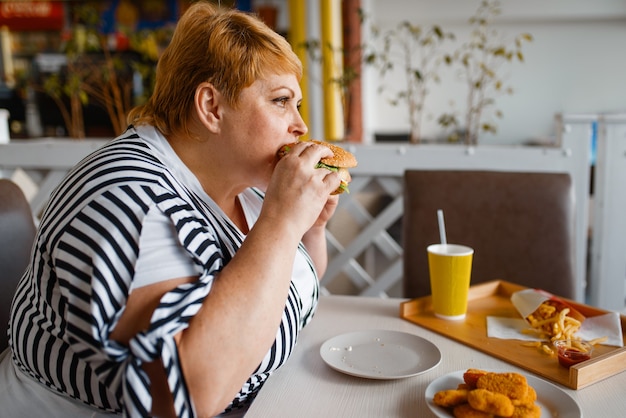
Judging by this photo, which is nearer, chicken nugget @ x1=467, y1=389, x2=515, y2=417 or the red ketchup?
chicken nugget @ x1=467, y1=389, x2=515, y2=417

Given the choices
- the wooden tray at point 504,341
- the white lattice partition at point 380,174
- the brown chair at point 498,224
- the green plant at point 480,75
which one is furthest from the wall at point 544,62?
the wooden tray at point 504,341

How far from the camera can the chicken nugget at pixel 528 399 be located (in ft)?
2.38

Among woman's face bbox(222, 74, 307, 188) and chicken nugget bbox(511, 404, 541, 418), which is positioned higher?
woman's face bbox(222, 74, 307, 188)

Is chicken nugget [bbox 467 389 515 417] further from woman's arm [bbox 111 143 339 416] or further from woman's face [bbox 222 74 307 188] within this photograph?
woman's face [bbox 222 74 307 188]

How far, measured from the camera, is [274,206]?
0.90 m

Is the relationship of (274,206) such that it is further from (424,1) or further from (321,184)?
(424,1)

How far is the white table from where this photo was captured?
0.78 m

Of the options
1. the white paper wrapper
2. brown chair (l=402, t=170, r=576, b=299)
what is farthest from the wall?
the white paper wrapper

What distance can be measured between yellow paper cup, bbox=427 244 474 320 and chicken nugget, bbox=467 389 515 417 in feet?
1.32

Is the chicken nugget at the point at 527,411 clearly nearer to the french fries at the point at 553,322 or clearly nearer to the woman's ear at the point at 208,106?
the french fries at the point at 553,322

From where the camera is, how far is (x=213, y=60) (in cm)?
100

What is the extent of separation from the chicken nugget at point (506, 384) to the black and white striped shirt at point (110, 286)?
1.12 ft

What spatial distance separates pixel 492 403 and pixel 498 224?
2.97 ft

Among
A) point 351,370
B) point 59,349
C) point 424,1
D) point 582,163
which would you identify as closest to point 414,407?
point 351,370
